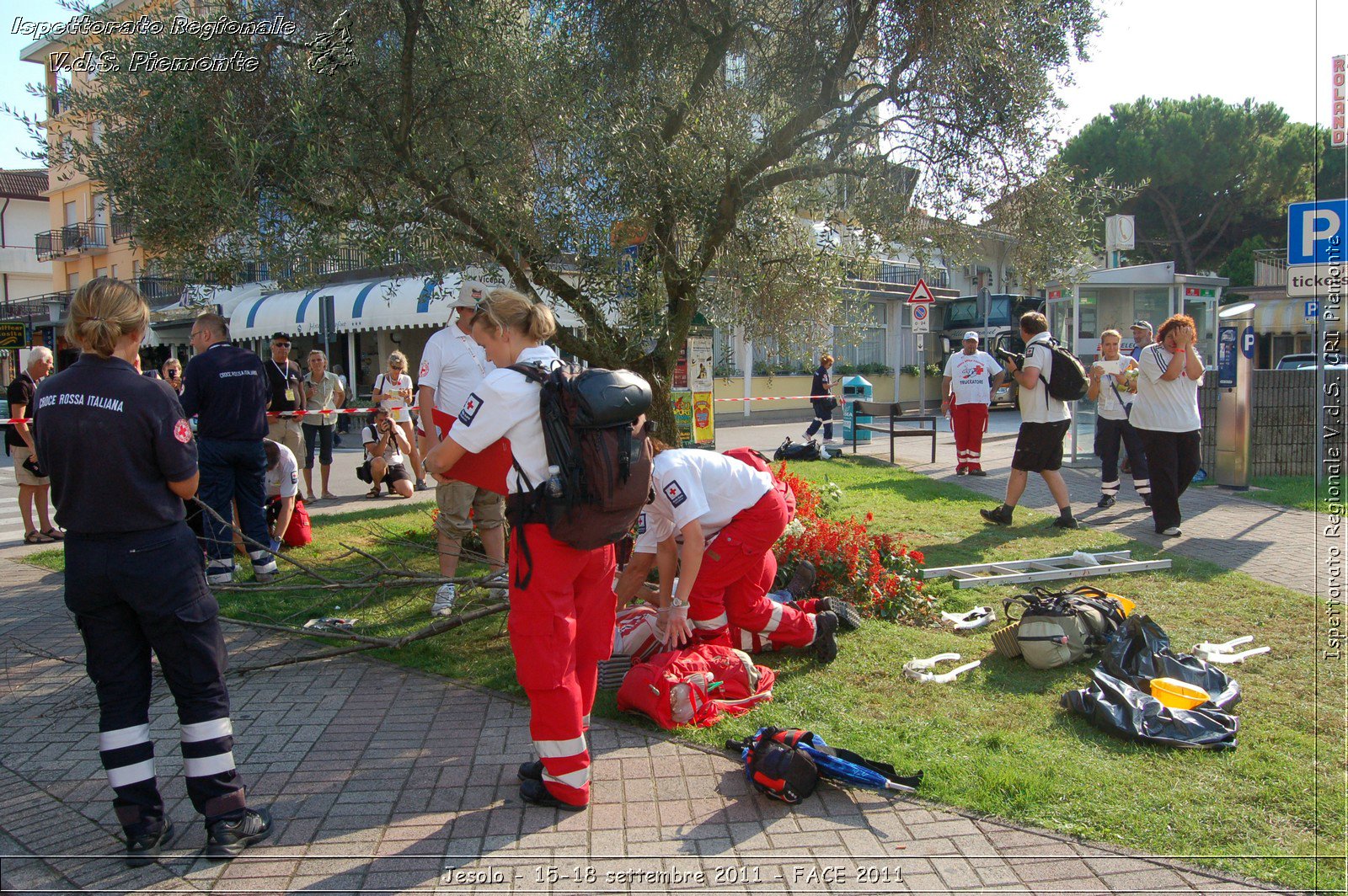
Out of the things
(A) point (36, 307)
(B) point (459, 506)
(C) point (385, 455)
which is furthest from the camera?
(A) point (36, 307)

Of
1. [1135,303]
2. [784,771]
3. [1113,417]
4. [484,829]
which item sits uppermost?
[1135,303]

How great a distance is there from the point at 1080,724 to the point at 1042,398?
4.98 metres

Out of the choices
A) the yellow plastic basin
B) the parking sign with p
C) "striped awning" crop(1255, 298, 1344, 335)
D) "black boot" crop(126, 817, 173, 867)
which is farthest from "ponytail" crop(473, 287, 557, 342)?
"striped awning" crop(1255, 298, 1344, 335)

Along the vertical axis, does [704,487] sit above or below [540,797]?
above

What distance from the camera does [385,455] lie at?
1116 cm

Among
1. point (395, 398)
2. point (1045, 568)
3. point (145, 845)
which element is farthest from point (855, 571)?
point (395, 398)

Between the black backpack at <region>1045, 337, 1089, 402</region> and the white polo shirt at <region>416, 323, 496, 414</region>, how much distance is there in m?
5.38

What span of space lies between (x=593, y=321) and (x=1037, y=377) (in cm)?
440

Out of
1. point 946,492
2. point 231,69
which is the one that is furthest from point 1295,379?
point 231,69

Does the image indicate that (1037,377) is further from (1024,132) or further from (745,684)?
(745,684)

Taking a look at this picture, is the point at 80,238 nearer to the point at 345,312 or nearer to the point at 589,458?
the point at 345,312

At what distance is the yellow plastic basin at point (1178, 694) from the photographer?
3996 mm

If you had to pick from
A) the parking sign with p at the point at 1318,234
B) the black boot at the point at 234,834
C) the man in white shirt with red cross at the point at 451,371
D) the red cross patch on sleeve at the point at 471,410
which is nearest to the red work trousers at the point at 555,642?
the red cross patch on sleeve at the point at 471,410

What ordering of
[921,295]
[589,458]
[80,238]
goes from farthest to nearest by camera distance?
[80,238], [921,295], [589,458]
